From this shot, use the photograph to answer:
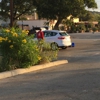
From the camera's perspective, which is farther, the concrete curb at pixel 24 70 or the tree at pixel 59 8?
the tree at pixel 59 8

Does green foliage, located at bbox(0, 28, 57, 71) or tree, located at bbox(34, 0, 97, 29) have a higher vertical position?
tree, located at bbox(34, 0, 97, 29)

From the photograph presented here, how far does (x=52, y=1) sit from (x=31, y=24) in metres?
37.3

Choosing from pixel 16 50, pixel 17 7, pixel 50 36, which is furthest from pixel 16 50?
pixel 17 7

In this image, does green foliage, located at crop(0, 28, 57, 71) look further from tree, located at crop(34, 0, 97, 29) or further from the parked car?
tree, located at crop(34, 0, 97, 29)

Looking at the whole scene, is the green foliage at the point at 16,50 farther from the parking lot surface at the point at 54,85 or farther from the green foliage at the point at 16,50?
the parking lot surface at the point at 54,85

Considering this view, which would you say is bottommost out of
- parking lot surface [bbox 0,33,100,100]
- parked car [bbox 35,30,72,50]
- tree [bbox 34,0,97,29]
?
parking lot surface [bbox 0,33,100,100]

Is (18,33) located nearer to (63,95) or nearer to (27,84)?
(27,84)

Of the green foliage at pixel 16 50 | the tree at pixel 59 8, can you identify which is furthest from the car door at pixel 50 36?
the tree at pixel 59 8

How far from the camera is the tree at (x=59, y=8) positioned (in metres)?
34.8

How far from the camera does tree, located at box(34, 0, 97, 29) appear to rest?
34.8 m

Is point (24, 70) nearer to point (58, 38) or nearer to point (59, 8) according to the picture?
point (58, 38)

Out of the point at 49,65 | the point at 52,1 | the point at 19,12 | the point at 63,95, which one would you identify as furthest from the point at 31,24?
the point at 63,95

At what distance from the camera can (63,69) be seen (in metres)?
12.7

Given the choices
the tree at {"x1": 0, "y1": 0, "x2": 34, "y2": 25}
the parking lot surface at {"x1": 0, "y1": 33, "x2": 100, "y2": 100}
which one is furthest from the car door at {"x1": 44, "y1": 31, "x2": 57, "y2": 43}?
the tree at {"x1": 0, "y1": 0, "x2": 34, "y2": 25}
